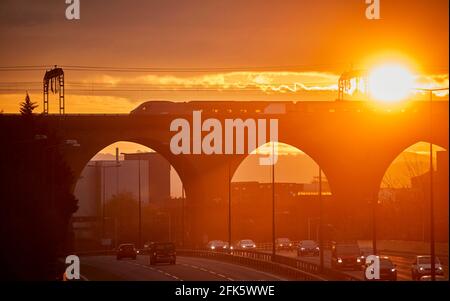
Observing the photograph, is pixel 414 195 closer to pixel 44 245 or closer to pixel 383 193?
pixel 383 193

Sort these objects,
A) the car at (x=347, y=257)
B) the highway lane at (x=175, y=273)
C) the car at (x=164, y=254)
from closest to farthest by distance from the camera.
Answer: the highway lane at (x=175, y=273), the car at (x=347, y=257), the car at (x=164, y=254)

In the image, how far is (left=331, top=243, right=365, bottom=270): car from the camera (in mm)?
69500

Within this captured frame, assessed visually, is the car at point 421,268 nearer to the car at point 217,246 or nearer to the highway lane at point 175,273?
the highway lane at point 175,273

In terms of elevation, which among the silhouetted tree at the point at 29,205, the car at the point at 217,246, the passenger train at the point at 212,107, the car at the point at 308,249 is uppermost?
the passenger train at the point at 212,107

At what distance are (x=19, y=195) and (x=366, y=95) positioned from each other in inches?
2061

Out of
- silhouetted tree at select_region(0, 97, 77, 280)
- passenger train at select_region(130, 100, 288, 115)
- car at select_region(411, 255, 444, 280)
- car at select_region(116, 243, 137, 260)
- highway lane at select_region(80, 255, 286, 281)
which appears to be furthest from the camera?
passenger train at select_region(130, 100, 288, 115)

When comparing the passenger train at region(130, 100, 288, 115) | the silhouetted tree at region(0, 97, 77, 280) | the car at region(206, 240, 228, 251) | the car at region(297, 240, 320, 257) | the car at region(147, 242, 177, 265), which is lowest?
the car at region(206, 240, 228, 251)

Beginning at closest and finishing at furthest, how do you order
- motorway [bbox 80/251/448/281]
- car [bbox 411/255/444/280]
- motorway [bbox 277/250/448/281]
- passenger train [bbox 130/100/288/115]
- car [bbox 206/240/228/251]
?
1. car [bbox 411/255/444/280]
2. motorway [bbox 80/251/448/281]
3. motorway [bbox 277/250/448/281]
4. passenger train [bbox 130/100/288/115]
5. car [bbox 206/240/228/251]

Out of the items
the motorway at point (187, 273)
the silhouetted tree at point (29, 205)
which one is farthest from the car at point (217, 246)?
the silhouetted tree at point (29, 205)

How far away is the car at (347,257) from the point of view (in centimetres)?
6950
